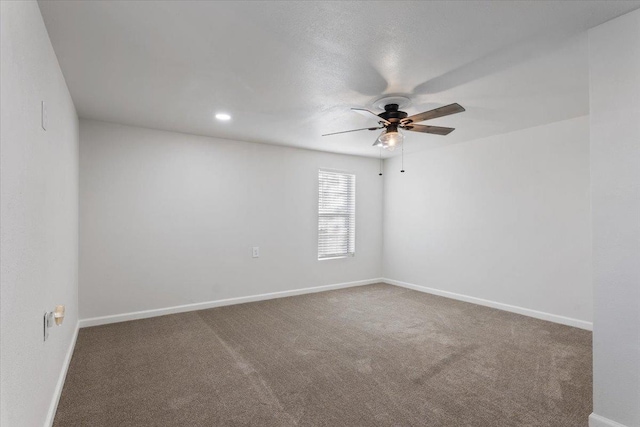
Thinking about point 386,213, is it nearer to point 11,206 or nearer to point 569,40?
point 569,40

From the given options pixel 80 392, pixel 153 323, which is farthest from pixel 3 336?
pixel 153 323

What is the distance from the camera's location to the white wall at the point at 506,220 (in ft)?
12.0

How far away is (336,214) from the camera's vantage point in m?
5.59

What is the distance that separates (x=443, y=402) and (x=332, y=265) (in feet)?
11.3

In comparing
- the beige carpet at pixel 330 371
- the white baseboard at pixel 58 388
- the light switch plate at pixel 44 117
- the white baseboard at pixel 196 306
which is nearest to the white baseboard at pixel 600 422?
the beige carpet at pixel 330 371

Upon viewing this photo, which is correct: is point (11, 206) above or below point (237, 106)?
below

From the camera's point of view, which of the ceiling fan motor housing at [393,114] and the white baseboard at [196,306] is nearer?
the ceiling fan motor housing at [393,114]

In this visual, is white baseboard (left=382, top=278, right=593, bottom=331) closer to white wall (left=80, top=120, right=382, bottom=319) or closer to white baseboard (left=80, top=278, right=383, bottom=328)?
white baseboard (left=80, top=278, right=383, bottom=328)

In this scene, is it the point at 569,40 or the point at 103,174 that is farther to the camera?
the point at 103,174

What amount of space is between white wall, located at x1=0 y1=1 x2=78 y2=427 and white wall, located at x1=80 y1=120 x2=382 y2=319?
4.88ft

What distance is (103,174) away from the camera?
12.2 ft

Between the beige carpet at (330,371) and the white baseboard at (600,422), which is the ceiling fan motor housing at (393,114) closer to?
the beige carpet at (330,371)

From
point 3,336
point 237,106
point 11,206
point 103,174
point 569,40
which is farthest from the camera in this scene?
point 103,174

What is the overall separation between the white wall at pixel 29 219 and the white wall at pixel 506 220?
152 inches
